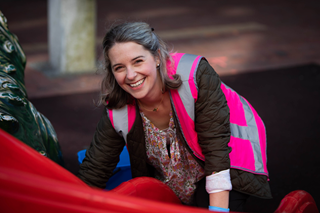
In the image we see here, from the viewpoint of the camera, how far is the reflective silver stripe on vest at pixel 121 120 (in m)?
1.83

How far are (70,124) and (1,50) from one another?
2126mm

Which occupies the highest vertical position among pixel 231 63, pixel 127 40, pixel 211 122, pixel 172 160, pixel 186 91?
pixel 127 40

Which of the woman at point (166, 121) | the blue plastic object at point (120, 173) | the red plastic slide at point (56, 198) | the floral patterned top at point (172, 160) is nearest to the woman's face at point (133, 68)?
the woman at point (166, 121)

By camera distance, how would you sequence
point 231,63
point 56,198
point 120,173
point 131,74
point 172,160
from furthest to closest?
point 231,63, point 120,173, point 172,160, point 131,74, point 56,198

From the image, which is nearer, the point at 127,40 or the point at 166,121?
the point at 127,40

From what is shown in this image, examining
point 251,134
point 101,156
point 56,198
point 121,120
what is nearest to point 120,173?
point 101,156

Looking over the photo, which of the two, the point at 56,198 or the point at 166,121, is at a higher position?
the point at 56,198

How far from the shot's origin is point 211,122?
5.61 ft

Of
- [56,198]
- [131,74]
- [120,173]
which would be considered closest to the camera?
[56,198]

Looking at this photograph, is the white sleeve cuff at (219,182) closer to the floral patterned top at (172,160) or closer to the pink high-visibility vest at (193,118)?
the pink high-visibility vest at (193,118)

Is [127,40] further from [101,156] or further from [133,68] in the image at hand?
[101,156]

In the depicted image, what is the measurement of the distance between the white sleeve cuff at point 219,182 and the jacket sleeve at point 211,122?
0.08 ft

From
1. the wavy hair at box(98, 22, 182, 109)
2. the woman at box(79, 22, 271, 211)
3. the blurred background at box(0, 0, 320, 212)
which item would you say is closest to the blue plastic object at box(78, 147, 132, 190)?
→ the woman at box(79, 22, 271, 211)

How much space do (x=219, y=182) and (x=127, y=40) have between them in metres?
0.78
